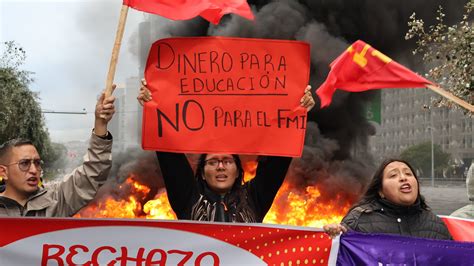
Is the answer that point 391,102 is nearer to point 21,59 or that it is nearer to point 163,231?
point 21,59

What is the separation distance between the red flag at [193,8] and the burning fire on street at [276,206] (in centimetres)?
748

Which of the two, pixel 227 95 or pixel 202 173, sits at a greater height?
pixel 227 95

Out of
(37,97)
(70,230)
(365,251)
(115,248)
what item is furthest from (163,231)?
(37,97)

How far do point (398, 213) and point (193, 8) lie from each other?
67.7 inches

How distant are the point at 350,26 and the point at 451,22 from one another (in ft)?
9.27

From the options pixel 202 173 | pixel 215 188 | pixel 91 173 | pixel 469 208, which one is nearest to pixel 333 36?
pixel 469 208

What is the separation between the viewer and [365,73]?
3.58 metres

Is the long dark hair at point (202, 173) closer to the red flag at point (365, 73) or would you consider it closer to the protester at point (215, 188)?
the protester at point (215, 188)

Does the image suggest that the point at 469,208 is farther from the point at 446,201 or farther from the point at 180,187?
the point at 446,201

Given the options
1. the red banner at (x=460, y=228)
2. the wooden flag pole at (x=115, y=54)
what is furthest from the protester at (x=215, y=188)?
the red banner at (x=460, y=228)

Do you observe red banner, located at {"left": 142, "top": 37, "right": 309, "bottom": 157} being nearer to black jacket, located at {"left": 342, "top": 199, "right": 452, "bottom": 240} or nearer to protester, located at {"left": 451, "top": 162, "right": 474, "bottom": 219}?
black jacket, located at {"left": 342, "top": 199, "right": 452, "bottom": 240}

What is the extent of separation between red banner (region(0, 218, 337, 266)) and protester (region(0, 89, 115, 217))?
13cm

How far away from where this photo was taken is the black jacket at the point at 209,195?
3.48m

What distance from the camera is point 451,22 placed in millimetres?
14945
